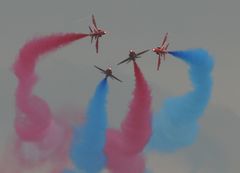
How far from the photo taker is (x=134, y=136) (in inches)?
2539

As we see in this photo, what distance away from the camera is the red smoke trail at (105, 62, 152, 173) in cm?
6328

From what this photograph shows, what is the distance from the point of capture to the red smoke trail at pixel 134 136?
208 ft

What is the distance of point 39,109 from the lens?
6606cm

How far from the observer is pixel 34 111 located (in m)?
65.8

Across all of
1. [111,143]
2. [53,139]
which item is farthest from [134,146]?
[53,139]

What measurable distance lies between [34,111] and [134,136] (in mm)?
7950

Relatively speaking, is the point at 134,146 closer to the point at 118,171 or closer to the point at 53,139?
the point at 118,171

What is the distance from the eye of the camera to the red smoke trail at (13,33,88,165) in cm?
6425

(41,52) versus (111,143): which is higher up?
(41,52)

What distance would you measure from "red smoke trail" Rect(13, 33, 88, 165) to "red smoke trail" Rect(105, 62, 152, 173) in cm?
424

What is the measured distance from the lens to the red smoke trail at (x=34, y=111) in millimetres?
64250

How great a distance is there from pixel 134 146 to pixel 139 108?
3.52 m

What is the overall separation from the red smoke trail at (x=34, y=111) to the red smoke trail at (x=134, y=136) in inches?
167

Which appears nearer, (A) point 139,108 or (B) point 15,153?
(A) point 139,108
